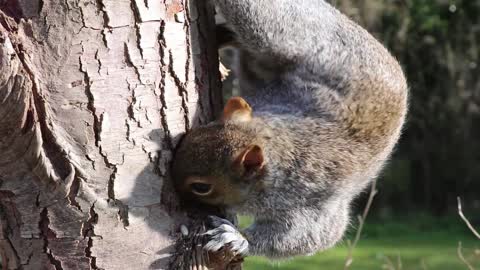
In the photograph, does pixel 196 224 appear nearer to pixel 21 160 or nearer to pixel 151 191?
pixel 151 191

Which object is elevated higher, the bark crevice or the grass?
the bark crevice

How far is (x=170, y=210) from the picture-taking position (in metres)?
2.18

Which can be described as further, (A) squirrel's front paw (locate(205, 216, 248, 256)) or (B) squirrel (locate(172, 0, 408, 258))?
(B) squirrel (locate(172, 0, 408, 258))

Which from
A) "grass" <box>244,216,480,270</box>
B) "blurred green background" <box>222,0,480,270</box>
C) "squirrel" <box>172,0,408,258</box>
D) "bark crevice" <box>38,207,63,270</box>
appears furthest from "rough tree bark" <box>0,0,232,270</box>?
"blurred green background" <box>222,0,480,270</box>

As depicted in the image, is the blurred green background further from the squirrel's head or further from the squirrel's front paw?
the squirrel's front paw

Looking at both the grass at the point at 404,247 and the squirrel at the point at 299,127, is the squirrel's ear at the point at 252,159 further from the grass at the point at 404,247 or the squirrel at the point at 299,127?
the grass at the point at 404,247

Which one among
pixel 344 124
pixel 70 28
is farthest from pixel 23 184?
pixel 344 124

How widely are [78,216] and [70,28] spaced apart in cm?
41

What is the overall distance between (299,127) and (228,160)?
291 mm

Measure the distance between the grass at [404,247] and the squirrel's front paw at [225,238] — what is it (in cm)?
418

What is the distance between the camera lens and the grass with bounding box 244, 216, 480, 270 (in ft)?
25.3

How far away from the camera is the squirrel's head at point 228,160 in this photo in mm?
2365

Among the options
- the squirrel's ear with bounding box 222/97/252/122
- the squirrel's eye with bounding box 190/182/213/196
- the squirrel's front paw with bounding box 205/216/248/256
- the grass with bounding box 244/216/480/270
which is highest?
the squirrel's ear with bounding box 222/97/252/122

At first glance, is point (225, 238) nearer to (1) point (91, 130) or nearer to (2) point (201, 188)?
(2) point (201, 188)
